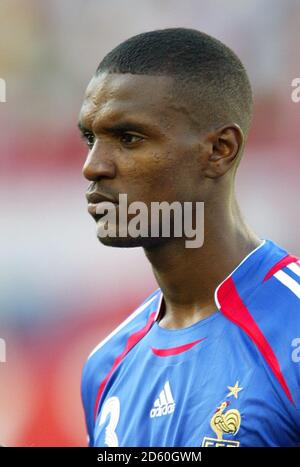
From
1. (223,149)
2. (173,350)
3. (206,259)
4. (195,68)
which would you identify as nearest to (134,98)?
(195,68)

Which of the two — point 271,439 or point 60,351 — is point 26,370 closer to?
point 60,351

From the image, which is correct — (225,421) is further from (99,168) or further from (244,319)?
(99,168)

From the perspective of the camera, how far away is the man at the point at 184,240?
2877mm

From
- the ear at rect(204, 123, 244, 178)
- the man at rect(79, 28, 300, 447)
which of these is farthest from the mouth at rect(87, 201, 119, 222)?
the ear at rect(204, 123, 244, 178)

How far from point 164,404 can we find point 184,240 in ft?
1.84

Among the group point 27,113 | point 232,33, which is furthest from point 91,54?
point 232,33

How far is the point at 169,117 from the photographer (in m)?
2.99

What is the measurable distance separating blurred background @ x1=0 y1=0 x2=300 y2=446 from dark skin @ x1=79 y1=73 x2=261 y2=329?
10.5 feet

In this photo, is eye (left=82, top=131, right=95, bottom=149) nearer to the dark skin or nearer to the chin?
the dark skin

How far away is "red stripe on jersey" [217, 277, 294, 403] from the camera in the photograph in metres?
2.76

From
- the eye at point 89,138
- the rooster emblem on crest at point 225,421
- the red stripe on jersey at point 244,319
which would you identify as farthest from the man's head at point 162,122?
the rooster emblem on crest at point 225,421

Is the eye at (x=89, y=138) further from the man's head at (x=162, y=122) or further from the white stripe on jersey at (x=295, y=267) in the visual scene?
the white stripe on jersey at (x=295, y=267)

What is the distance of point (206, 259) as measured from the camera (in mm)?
3123
